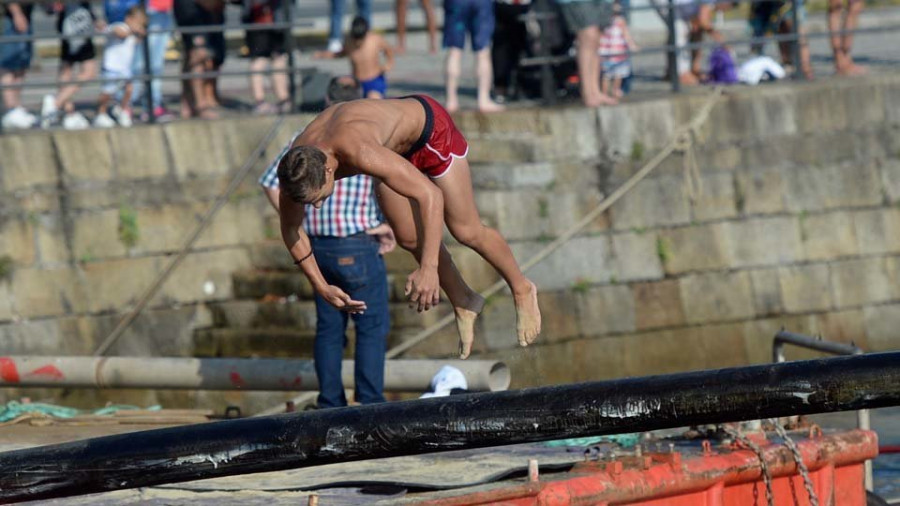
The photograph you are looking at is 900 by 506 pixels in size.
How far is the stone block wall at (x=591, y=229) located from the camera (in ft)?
38.2

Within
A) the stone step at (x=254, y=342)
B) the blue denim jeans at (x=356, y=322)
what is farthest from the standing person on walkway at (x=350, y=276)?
the stone step at (x=254, y=342)

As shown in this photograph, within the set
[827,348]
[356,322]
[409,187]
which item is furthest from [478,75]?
[409,187]

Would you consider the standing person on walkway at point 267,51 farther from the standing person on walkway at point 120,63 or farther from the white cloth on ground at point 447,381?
the white cloth on ground at point 447,381

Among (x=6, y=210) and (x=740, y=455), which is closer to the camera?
(x=740, y=455)

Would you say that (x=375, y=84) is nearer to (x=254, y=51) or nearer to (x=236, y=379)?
(x=254, y=51)

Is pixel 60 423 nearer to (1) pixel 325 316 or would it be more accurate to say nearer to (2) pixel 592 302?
(1) pixel 325 316

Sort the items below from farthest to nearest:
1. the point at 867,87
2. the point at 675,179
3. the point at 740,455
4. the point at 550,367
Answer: the point at 867,87
the point at 675,179
the point at 550,367
the point at 740,455

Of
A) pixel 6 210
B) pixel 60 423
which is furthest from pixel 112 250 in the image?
pixel 60 423

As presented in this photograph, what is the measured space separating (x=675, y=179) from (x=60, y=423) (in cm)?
657

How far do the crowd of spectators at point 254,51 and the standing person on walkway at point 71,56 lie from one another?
0.01m

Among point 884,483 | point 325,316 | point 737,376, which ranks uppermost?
point 737,376

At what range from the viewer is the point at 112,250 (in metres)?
11.8

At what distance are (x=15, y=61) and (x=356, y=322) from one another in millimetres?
5550

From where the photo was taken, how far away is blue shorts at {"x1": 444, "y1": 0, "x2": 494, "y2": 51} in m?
12.9
